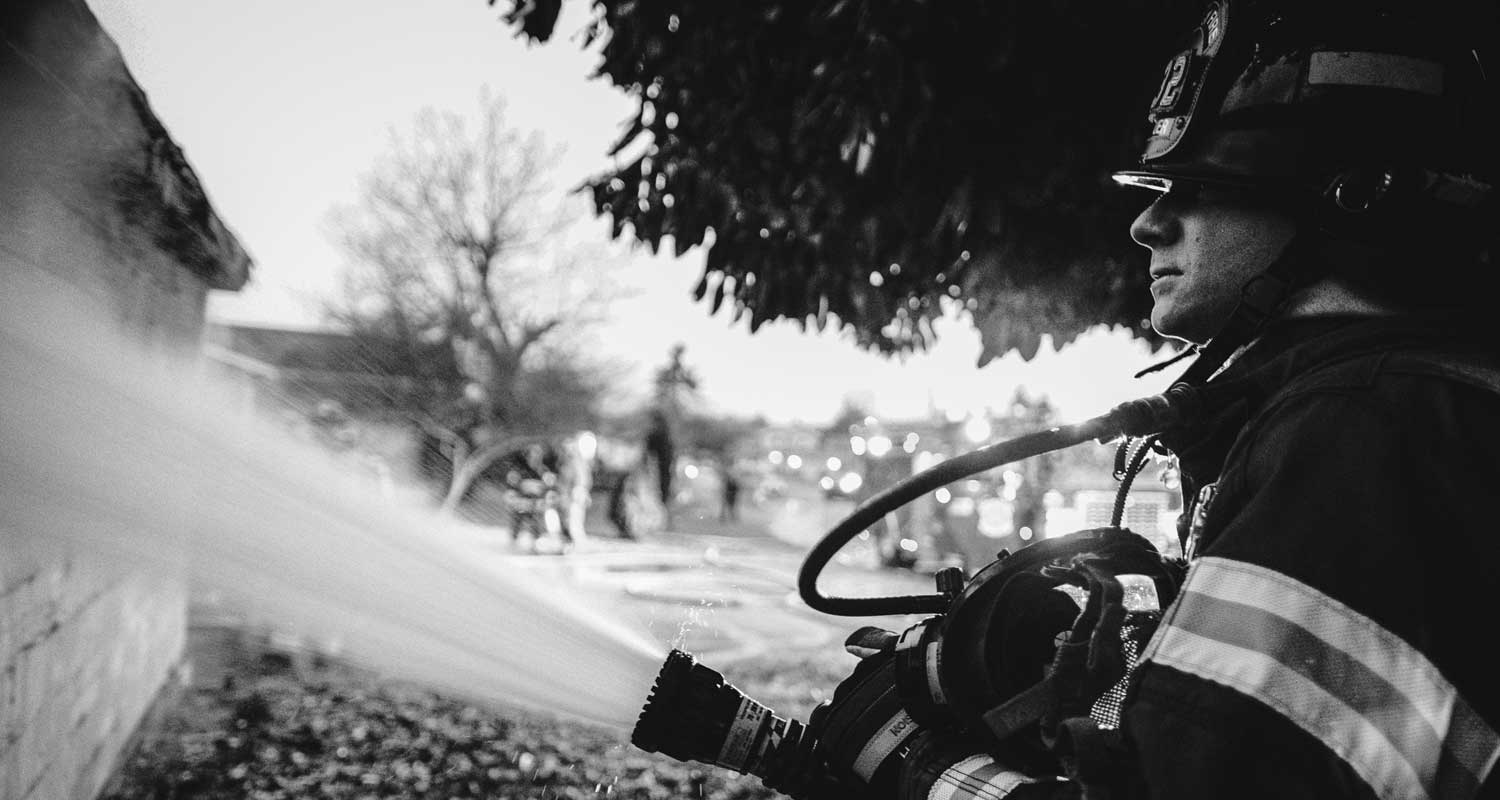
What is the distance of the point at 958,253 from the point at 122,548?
13.6 feet

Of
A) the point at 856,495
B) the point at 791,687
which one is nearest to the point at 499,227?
the point at 856,495

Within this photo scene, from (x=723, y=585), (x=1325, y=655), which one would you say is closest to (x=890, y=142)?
(x=1325, y=655)

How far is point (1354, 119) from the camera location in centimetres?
133

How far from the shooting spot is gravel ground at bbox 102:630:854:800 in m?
3.85

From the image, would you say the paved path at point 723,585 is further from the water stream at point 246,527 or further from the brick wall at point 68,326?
the brick wall at point 68,326

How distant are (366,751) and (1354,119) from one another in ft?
15.8

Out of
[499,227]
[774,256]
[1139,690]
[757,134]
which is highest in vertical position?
[499,227]

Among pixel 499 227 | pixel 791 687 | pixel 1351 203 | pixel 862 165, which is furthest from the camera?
pixel 499 227

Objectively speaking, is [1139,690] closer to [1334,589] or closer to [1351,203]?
[1334,589]

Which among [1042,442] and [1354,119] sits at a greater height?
[1354,119]

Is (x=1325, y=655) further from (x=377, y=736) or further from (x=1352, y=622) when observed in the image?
(x=377, y=736)

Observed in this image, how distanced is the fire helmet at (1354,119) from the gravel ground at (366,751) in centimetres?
323

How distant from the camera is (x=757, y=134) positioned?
139 inches

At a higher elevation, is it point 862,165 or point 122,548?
point 862,165
